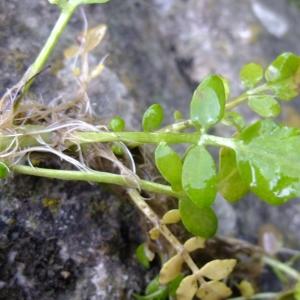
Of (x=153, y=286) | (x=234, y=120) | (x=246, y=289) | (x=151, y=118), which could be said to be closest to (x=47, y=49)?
(x=151, y=118)

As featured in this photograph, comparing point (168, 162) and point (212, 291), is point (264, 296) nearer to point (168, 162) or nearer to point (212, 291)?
point (212, 291)

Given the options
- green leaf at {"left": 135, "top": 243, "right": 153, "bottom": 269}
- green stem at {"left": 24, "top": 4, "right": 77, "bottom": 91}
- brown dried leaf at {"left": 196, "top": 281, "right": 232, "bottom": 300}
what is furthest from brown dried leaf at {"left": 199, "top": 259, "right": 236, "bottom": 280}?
green stem at {"left": 24, "top": 4, "right": 77, "bottom": 91}

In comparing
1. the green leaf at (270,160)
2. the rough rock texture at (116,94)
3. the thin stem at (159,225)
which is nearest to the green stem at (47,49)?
the rough rock texture at (116,94)

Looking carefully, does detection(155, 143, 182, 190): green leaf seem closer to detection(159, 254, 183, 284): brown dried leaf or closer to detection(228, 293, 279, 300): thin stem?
detection(159, 254, 183, 284): brown dried leaf

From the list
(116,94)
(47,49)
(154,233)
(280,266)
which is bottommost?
(280,266)

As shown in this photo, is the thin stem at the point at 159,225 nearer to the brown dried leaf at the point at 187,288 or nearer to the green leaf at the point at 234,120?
the brown dried leaf at the point at 187,288

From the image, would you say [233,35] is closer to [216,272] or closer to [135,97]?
[135,97]
